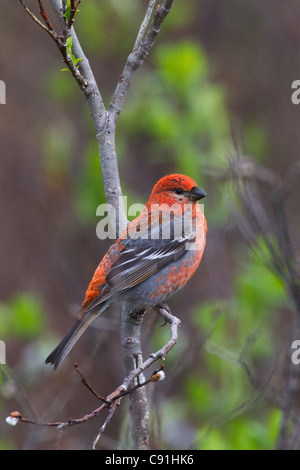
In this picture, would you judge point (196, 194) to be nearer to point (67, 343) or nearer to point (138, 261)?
point (138, 261)

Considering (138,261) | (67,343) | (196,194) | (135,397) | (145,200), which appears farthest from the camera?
(145,200)

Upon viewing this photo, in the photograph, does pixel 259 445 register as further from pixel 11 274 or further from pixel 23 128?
pixel 23 128

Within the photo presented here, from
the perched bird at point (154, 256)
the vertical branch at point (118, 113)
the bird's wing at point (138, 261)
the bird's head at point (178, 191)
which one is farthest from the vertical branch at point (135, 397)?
the bird's head at point (178, 191)

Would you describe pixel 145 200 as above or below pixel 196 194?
above

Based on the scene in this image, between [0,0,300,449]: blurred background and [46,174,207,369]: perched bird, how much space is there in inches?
11.9

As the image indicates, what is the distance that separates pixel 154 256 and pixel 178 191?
2.07ft

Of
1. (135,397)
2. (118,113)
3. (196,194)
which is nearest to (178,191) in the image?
(196,194)

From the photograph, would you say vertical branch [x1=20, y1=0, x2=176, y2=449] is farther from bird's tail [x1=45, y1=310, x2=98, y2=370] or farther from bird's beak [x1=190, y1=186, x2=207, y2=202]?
bird's beak [x1=190, y1=186, x2=207, y2=202]

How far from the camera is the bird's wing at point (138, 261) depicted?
4.61 metres

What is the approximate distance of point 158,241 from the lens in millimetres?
4930

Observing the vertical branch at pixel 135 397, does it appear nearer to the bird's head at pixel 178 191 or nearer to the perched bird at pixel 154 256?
the perched bird at pixel 154 256

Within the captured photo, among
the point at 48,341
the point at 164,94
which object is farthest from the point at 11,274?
the point at 164,94

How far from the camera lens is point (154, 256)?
4.88 metres

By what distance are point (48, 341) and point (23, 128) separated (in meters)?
4.29
